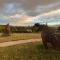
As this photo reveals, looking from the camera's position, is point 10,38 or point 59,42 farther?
point 10,38

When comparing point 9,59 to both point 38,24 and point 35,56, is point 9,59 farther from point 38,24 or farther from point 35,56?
point 38,24

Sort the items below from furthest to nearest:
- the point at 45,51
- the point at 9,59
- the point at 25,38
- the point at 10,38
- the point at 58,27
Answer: the point at 25,38, the point at 10,38, the point at 45,51, the point at 58,27, the point at 9,59

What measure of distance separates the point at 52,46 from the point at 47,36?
359mm

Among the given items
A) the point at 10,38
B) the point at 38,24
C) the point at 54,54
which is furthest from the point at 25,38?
the point at 54,54

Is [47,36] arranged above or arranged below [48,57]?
above

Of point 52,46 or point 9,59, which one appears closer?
point 9,59

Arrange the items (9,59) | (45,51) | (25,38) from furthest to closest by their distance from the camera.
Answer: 1. (25,38)
2. (45,51)
3. (9,59)

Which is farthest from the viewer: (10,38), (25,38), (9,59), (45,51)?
(25,38)

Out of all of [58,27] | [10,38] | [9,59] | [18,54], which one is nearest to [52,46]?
[58,27]

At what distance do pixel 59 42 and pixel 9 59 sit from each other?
1.42 metres

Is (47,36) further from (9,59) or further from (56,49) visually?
(9,59)

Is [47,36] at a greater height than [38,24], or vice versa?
[38,24]

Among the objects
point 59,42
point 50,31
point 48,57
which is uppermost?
point 50,31

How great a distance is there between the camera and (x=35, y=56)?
424 centimetres
